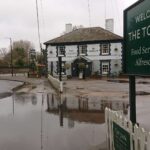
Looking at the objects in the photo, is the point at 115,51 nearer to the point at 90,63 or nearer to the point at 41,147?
the point at 90,63

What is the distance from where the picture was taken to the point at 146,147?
497cm

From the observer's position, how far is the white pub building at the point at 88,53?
47938 millimetres

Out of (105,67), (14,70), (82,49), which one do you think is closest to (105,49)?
(105,67)

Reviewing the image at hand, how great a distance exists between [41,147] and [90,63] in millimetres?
40599

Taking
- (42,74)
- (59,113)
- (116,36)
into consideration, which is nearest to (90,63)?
(116,36)

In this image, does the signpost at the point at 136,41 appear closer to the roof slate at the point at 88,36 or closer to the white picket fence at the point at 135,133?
the white picket fence at the point at 135,133

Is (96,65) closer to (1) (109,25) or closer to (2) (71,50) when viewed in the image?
(2) (71,50)

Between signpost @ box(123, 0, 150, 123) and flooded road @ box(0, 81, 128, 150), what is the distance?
2.76 m

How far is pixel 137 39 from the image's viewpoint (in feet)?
19.2

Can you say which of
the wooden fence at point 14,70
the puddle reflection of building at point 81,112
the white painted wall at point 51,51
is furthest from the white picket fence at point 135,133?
the wooden fence at point 14,70

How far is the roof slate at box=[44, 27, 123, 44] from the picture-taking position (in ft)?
158

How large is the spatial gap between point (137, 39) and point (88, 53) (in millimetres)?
43523

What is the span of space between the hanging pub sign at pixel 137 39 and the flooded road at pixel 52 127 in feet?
9.39

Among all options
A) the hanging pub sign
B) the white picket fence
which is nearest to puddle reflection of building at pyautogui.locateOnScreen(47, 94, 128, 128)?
the white picket fence
